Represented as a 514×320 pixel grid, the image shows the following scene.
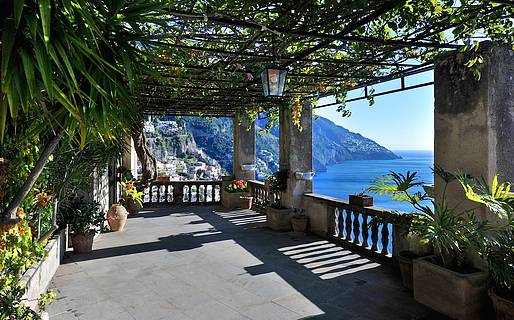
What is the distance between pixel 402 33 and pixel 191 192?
7170mm

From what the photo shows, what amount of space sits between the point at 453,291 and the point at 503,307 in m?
0.40

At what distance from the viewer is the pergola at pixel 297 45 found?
9.33ft

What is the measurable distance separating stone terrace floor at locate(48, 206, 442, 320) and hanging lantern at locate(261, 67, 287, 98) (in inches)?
80.4

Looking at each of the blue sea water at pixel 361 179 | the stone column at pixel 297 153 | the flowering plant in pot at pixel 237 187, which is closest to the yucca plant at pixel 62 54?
the blue sea water at pixel 361 179

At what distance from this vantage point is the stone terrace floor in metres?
3.08

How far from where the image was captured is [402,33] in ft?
11.7

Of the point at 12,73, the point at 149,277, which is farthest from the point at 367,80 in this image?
the point at 12,73

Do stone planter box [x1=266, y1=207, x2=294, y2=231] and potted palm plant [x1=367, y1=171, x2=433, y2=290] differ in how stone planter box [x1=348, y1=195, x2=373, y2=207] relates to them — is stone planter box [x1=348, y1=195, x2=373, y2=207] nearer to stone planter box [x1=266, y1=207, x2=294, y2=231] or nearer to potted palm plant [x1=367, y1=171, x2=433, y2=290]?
potted palm plant [x1=367, y1=171, x2=433, y2=290]

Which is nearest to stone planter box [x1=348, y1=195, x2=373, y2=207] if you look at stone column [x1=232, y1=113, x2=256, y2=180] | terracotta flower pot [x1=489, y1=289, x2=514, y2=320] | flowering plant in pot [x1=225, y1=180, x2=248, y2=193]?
terracotta flower pot [x1=489, y1=289, x2=514, y2=320]

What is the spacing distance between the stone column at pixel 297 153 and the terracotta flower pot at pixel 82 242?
3.39 m

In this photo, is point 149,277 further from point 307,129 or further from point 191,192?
point 191,192

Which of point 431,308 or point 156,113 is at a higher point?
point 156,113

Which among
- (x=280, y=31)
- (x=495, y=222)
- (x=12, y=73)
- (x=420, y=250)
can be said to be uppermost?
(x=280, y=31)

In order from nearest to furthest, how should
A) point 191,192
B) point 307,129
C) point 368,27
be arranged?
point 368,27, point 307,129, point 191,192
